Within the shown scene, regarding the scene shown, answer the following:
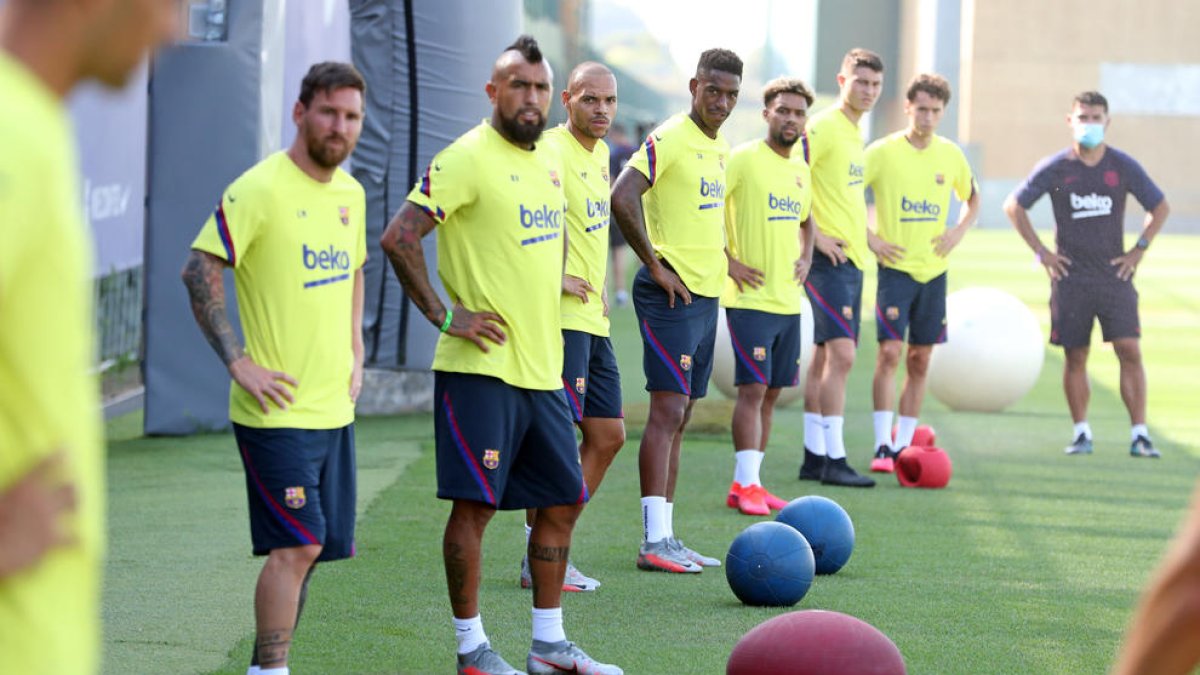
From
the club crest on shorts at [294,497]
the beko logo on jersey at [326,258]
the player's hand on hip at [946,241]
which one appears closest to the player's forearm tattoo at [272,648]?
the club crest on shorts at [294,497]

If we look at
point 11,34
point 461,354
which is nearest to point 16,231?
point 11,34

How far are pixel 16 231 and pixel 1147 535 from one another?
321 inches

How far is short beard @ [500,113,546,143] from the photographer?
5.82 m

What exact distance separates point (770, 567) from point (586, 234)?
1570mm

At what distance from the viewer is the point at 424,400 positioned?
46.8 ft

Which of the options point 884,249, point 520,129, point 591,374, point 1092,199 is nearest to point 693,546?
point 591,374

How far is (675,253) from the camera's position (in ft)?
27.5

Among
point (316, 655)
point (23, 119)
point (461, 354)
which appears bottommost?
point (316, 655)

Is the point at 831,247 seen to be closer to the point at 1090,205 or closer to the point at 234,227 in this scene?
the point at 1090,205

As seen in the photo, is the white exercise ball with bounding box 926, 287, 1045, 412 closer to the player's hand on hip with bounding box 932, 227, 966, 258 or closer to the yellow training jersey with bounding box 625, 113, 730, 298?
the player's hand on hip with bounding box 932, 227, 966, 258

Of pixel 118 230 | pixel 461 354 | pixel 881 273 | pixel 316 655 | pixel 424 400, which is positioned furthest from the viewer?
pixel 424 400

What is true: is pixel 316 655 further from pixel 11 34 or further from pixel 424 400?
pixel 424 400

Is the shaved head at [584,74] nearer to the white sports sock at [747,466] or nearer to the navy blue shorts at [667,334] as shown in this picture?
the navy blue shorts at [667,334]

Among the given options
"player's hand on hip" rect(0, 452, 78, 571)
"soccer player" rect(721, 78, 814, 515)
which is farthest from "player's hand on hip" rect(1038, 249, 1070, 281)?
"player's hand on hip" rect(0, 452, 78, 571)
